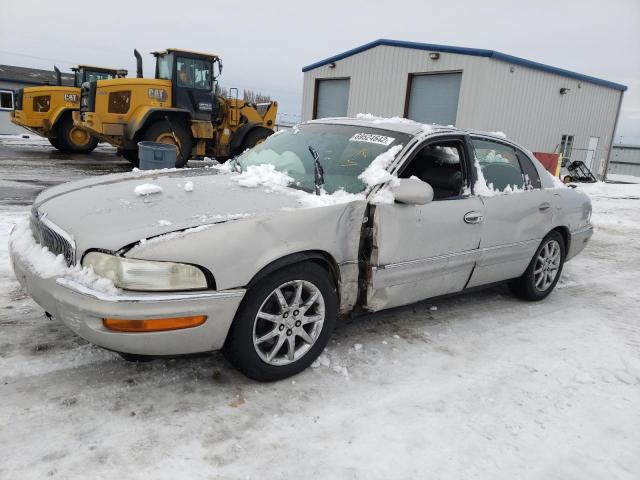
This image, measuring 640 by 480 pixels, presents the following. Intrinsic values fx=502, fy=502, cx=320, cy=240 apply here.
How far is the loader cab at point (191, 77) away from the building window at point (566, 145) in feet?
44.7

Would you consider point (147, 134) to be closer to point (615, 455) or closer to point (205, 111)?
point (205, 111)

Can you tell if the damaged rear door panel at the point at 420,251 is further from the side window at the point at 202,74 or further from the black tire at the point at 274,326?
the side window at the point at 202,74

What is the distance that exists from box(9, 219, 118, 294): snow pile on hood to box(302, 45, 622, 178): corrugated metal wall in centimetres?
1402

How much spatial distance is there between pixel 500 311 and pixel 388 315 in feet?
3.52

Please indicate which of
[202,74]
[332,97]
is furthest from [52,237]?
[332,97]

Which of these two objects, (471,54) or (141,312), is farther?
(471,54)

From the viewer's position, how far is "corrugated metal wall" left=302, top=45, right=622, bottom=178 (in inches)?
601

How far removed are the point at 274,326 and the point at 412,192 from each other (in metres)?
1.19

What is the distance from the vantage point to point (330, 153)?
360cm

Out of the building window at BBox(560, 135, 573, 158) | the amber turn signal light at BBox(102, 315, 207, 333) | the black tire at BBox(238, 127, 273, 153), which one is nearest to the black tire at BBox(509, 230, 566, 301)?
the amber turn signal light at BBox(102, 315, 207, 333)

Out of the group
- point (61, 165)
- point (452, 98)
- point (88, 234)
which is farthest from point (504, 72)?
point (88, 234)

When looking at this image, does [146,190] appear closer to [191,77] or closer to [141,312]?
[141,312]

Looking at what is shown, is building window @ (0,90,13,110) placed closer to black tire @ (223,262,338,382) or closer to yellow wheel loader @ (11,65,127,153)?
yellow wheel loader @ (11,65,127,153)

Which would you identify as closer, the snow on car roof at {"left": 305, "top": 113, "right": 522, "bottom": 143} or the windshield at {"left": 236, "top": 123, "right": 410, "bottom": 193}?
the windshield at {"left": 236, "top": 123, "right": 410, "bottom": 193}
